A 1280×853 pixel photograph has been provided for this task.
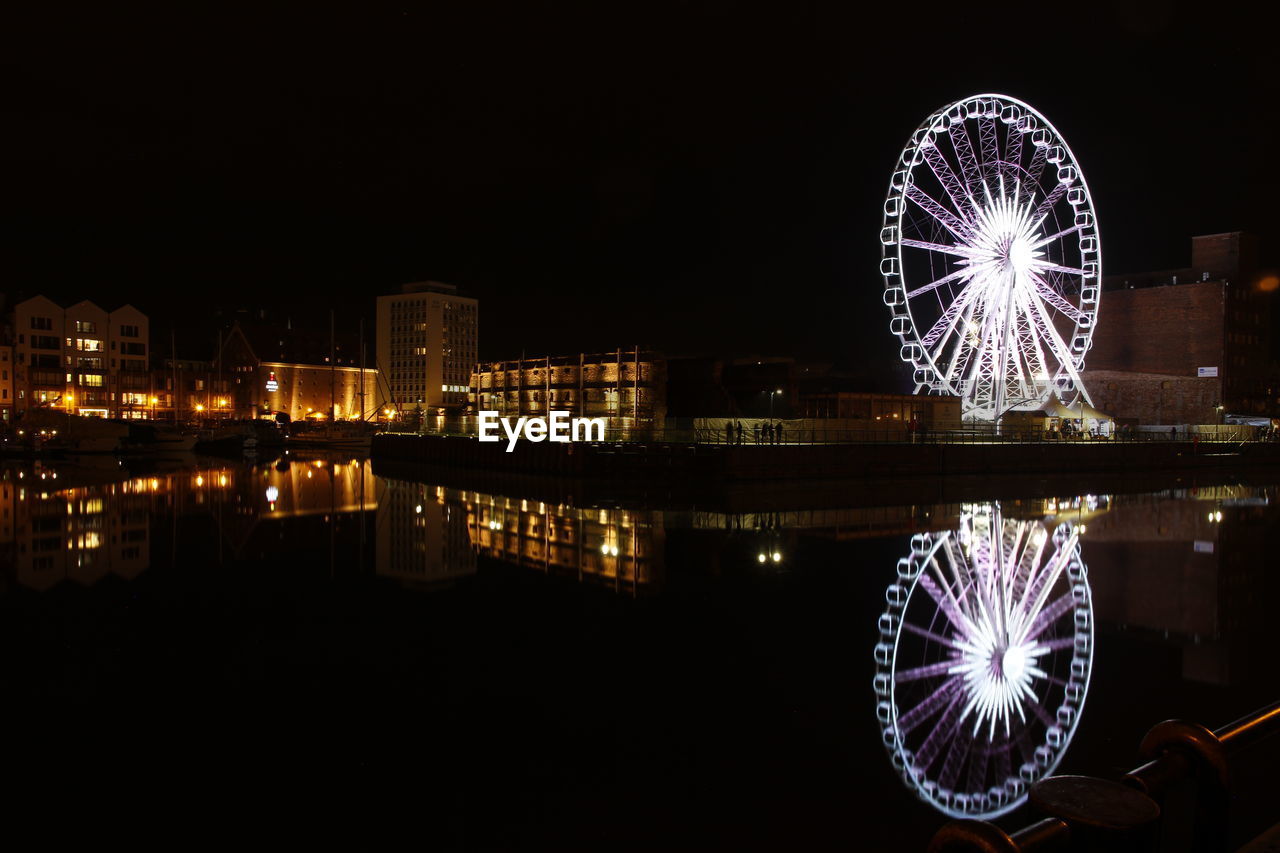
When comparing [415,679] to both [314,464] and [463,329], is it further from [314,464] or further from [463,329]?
[463,329]

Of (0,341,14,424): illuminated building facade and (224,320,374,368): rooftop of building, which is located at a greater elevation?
(224,320,374,368): rooftop of building

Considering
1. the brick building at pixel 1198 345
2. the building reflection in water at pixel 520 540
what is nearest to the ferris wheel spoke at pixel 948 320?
the building reflection in water at pixel 520 540

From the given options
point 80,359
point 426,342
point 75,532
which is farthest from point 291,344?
point 75,532

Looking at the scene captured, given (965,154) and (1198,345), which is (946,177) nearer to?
(965,154)

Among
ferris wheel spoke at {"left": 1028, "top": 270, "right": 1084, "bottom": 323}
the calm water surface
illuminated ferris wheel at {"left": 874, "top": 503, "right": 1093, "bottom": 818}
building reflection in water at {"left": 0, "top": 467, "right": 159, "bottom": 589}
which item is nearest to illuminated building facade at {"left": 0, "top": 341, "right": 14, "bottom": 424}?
building reflection in water at {"left": 0, "top": 467, "right": 159, "bottom": 589}

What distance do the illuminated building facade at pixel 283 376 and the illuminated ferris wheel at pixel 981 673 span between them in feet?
305

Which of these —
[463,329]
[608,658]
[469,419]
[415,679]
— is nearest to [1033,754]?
[608,658]

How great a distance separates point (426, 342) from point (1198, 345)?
92.9m

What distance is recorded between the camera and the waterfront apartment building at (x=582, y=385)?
162ft

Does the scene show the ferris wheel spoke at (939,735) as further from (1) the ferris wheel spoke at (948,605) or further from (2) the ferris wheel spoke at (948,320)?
(2) the ferris wheel spoke at (948,320)

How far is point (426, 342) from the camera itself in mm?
123875

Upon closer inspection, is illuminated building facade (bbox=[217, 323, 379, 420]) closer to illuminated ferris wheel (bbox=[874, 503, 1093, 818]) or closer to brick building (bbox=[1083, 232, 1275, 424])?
brick building (bbox=[1083, 232, 1275, 424])

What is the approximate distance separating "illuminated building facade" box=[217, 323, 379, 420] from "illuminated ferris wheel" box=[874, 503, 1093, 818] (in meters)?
93.0

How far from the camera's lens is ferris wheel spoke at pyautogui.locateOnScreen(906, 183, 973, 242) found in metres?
Answer: 38.2
